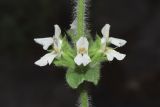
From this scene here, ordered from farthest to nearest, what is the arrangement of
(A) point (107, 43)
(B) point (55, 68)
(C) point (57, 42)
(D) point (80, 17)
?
(B) point (55, 68), (A) point (107, 43), (C) point (57, 42), (D) point (80, 17)

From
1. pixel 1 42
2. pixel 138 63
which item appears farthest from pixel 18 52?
pixel 138 63

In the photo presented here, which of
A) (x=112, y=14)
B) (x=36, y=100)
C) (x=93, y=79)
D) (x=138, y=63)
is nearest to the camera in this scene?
(x=93, y=79)

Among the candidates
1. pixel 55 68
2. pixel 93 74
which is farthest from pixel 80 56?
pixel 55 68

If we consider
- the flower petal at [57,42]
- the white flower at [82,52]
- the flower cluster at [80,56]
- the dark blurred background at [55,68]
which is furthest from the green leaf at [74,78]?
the dark blurred background at [55,68]

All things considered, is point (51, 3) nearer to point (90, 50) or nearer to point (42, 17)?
point (42, 17)

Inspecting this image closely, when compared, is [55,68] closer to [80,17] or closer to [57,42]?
[57,42]
